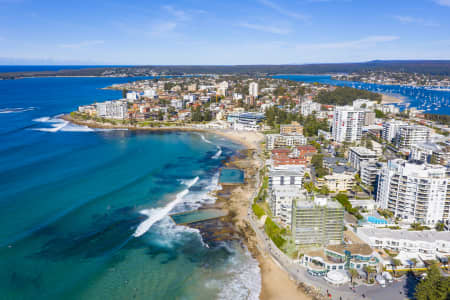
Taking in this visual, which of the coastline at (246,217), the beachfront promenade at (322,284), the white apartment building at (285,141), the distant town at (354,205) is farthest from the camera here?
the white apartment building at (285,141)

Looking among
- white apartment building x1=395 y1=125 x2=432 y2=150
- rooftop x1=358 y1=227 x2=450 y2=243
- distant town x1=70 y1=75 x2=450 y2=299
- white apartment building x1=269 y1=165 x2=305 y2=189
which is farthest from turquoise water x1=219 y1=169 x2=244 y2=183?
white apartment building x1=395 y1=125 x2=432 y2=150

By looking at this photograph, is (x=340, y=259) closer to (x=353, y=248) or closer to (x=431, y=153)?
(x=353, y=248)

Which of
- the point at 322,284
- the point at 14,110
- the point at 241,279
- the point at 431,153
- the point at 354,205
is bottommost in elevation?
the point at 241,279

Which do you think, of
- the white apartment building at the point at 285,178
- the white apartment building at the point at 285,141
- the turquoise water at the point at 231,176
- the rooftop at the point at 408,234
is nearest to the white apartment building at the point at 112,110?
the white apartment building at the point at 285,141

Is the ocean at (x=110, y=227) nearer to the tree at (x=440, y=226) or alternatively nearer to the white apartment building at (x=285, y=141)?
→ the white apartment building at (x=285, y=141)

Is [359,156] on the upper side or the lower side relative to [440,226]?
upper

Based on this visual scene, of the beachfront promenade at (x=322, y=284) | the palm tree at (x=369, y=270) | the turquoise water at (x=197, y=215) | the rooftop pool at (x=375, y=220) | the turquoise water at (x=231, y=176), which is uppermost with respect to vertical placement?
the rooftop pool at (x=375, y=220)

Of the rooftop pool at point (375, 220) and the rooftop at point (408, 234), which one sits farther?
the rooftop pool at point (375, 220)

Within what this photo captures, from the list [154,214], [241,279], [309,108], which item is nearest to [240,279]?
[241,279]
